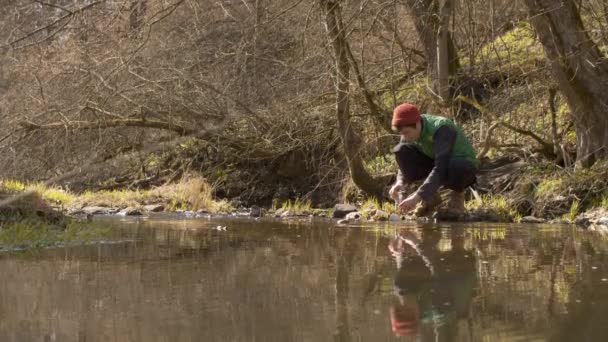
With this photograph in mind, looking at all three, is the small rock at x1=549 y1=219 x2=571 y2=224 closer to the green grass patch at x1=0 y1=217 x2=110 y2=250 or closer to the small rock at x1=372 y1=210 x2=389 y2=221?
the small rock at x1=372 y1=210 x2=389 y2=221

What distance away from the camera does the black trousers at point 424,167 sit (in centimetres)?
851

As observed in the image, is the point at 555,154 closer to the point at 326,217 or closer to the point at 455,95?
the point at 455,95

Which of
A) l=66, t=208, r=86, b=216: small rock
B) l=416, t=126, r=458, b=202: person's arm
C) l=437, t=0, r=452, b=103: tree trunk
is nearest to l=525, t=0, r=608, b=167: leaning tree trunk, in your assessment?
l=416, t=126, r=458, b=202: person's arm

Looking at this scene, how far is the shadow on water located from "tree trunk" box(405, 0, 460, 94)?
418cm

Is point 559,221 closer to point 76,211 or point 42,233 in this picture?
point 42,233

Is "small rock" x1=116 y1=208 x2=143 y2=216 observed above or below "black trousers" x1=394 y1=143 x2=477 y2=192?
below

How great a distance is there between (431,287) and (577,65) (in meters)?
5.49

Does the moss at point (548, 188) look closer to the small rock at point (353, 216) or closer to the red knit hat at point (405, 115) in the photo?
the small rock at point (353, 216)

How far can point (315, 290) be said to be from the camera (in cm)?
447

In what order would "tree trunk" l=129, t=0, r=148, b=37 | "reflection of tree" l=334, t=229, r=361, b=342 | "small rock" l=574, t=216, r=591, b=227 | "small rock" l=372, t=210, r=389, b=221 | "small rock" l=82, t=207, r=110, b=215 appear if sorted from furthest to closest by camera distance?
"small rock" l=82, t=207, r=110, b=215 → "small rock" l=372, t=210, r=389, b=221 → "tree trunk" l=129, t=0, r=148, b=37 → "small rock" l=574, t=216, r=591, b=227 → "reflection of tree" l=334, t=229, r=361, b=342

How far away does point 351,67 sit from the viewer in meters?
11.0

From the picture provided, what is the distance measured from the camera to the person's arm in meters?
7.44

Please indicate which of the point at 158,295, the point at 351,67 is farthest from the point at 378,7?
the point at 158,295

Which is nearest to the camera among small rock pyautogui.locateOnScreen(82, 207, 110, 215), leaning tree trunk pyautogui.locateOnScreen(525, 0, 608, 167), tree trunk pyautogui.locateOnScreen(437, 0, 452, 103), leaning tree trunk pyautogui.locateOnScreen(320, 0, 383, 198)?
leaning tree trunk pyautogui.locateOnScreen(525, 0, 608, 167)
